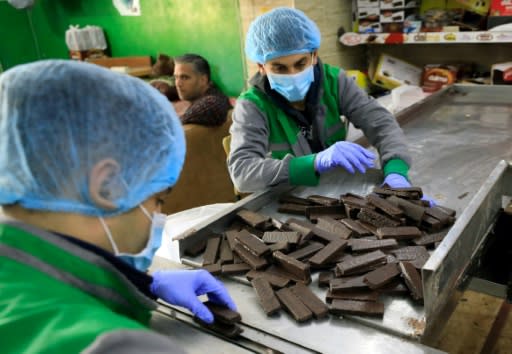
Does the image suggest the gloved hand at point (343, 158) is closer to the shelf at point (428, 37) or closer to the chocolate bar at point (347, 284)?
the chocolate bar at point (347, 284)

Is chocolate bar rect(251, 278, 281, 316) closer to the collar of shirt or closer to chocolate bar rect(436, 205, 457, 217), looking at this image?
the collar of shirt

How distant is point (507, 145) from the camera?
7.02 ft

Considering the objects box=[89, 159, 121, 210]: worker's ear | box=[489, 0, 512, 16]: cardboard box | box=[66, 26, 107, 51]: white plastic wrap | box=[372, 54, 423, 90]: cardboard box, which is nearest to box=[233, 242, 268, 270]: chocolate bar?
box=[89, 159, 121, 210]: worker's ear

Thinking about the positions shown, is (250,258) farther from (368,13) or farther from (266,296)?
(368,13)

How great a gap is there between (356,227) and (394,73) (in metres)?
2.50

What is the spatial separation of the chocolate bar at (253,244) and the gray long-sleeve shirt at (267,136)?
15.9 inches

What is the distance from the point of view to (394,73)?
12.0 ft

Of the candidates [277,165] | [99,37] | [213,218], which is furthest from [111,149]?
[99,37]

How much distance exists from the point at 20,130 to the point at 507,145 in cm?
211

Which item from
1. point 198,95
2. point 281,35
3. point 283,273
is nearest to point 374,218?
point 283,273

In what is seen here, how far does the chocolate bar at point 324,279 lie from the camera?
1241 millimetres

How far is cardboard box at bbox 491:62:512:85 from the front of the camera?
3.04 meters

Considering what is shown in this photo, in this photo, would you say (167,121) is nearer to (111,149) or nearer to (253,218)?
(111,149)

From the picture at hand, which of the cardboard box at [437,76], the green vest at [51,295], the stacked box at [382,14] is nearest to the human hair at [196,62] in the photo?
the stacked box at [382,14]
